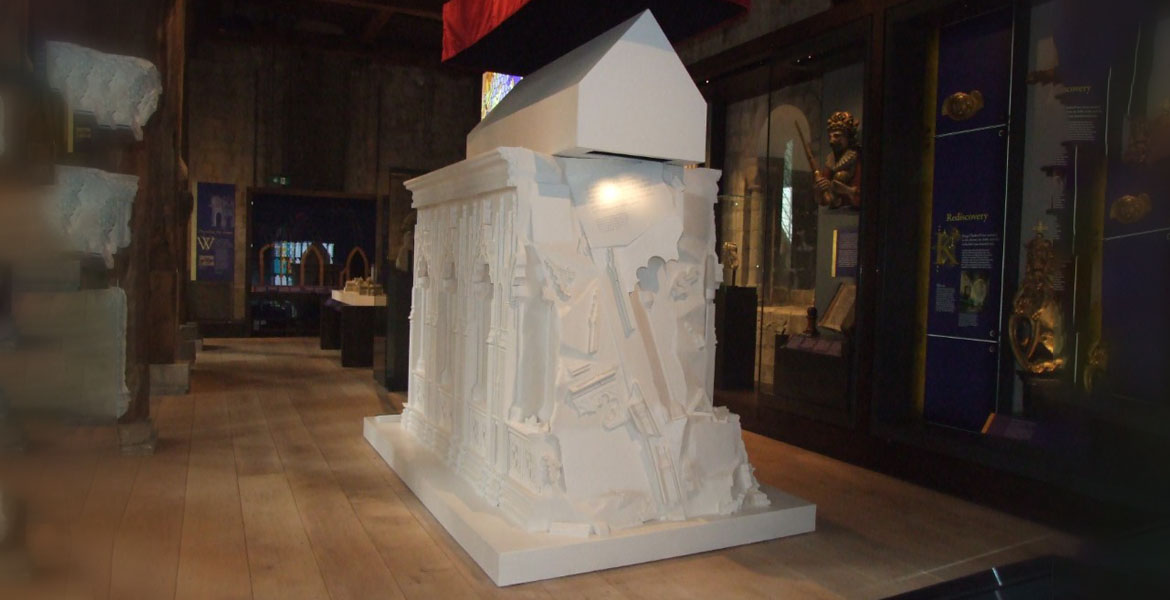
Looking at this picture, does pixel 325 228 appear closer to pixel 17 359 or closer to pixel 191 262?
pixel 191 262

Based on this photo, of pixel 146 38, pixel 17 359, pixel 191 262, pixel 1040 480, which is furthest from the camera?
pixel 191 262

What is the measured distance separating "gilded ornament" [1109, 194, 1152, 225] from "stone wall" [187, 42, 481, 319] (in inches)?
466

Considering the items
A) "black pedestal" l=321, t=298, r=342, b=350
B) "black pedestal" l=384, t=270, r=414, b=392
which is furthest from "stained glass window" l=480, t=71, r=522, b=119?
"black pedestal" l=321, t=298, r=342, b=350

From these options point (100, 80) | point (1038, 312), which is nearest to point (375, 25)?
point (1038, 312)

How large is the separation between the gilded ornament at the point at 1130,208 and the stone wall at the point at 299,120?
11838 mm

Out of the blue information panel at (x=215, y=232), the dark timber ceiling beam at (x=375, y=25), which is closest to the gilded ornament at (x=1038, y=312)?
the dark timber ceiling beam at (x=375, y=25)

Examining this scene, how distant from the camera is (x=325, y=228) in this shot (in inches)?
505

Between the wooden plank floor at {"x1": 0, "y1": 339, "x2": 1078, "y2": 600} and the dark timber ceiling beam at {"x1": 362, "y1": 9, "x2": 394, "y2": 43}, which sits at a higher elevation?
the dark timber ceiling beam at {"x1": 362, "y1": 9, "x2": 394, "y2": 43}

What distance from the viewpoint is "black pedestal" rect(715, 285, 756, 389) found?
6.61 m

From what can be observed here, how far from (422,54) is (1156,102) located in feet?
41.7

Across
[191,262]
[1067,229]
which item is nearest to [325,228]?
[191,262]

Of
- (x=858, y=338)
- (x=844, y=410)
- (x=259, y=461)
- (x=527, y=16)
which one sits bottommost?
(x=259, y=461)

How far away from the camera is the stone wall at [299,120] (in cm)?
1205

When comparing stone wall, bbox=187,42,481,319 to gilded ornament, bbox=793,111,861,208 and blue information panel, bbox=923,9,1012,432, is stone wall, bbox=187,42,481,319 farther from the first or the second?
blue information panel, bbox=923,9,1012,432
